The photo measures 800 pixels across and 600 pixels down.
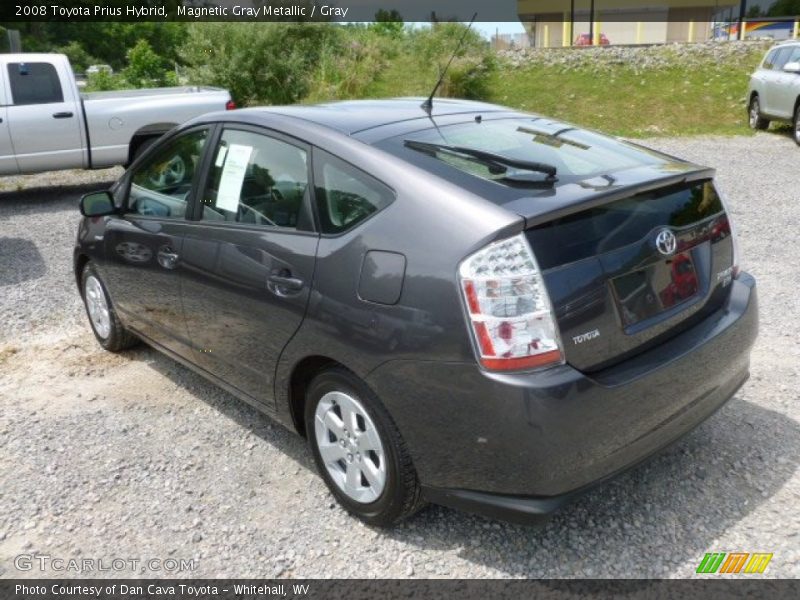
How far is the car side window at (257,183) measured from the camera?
3320 mm

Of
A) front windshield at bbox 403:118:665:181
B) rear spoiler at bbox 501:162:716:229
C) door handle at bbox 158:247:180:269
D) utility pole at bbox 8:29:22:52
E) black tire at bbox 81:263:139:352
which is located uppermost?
utility pole at bbox 8:29:22:52

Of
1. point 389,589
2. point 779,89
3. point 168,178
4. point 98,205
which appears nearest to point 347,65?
point 779,89

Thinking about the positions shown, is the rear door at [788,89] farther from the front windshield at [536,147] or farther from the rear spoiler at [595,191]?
the rear spoiler at [595,191]

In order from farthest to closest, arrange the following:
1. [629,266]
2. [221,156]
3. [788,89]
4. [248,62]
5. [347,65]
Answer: [347,65] → [248,62] → [788,89] → [221,156] → [629,266]

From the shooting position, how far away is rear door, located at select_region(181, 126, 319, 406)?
127 inches

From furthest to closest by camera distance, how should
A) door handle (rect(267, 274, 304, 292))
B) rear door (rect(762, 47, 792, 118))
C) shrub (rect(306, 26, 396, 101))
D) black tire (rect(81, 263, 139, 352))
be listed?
shrub (rect(306, 26, 396, 101)) → rear door (rect(762, 47, 792, 118)) → black tire (rect(81, 263, 139, 352)) → door handle (rect(267, 274, 304, 292))

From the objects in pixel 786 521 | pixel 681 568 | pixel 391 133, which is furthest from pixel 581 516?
pixel 391 133

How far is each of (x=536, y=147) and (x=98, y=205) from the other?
2677 millimetres

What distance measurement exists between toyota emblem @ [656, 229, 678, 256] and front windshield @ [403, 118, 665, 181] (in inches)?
14.6

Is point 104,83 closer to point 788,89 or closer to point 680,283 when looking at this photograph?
point 788,89

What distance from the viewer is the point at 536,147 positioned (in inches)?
134

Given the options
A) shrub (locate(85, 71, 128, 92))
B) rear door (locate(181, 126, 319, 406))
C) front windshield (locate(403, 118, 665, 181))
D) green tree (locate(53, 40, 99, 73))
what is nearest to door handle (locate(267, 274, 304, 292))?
rear door (locate(181, 126, 319, 406))

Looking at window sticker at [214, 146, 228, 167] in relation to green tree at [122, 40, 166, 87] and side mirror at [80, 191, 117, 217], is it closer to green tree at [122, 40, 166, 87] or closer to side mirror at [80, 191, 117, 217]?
side mirror at [80, 191, 117, 217]

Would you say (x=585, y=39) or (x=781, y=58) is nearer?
(x=781, y=58)
